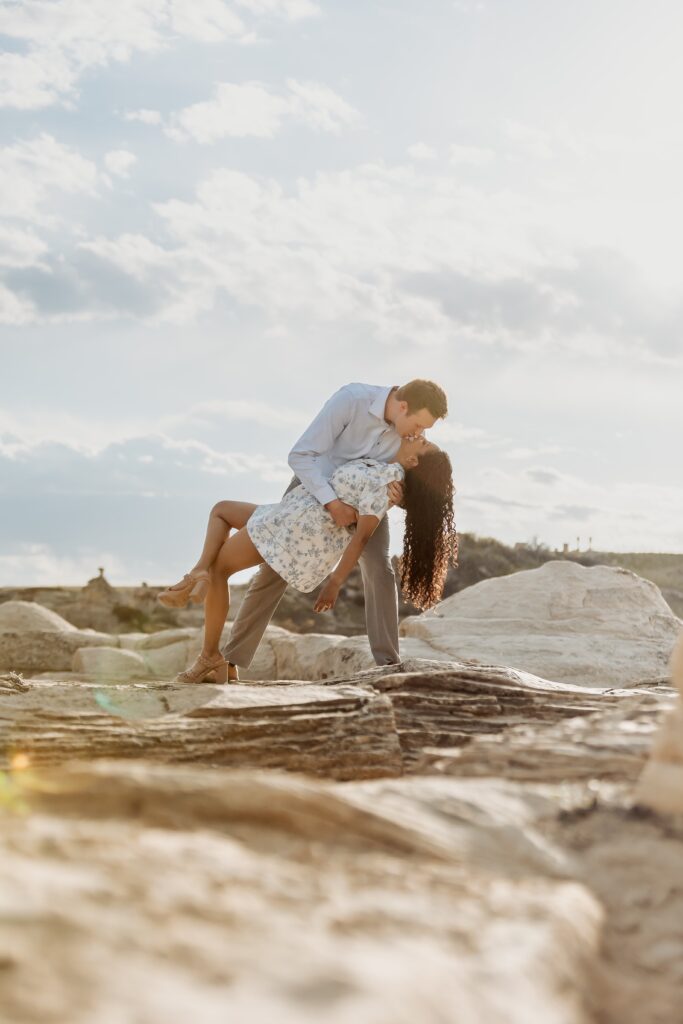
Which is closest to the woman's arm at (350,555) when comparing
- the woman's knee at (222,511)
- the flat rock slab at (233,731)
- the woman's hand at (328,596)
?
the woman's hand at (328,596)

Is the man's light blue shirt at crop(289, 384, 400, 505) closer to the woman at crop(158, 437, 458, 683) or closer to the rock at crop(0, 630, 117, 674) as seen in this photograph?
the woman at crop(158, 437, 458, 683)

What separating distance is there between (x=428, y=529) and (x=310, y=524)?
82cm

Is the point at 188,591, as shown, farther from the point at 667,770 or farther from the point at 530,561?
the point at 530,561

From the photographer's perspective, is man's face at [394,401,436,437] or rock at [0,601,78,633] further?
rock at [0,601,78,633]

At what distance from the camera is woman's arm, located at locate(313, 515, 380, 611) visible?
18.0 ft

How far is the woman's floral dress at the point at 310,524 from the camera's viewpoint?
217 inches

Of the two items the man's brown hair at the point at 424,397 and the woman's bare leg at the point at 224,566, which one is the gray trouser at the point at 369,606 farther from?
the man's brown hair at the point at 424,397

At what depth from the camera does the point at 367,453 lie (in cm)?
577

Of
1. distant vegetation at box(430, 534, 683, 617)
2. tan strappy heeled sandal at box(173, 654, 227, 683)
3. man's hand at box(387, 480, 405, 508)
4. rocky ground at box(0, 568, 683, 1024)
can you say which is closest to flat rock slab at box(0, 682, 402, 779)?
rocky ground at box(0, 568, 683, 1024)

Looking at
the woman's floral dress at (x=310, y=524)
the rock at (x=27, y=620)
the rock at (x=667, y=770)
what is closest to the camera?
the rock at (x=667, y=770)

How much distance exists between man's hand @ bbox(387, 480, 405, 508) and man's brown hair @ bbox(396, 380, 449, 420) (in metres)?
0.41

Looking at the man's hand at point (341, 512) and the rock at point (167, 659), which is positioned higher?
the man's hand at point (341, 512)

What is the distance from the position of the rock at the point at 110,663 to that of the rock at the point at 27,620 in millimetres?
1158

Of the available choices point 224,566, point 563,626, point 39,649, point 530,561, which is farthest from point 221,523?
point 530,561
